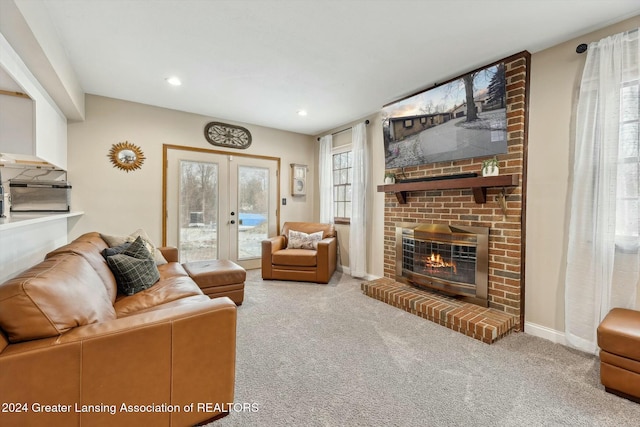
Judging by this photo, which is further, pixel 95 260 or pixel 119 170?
pixel 119 170

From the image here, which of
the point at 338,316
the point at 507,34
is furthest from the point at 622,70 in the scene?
the point at 338,316

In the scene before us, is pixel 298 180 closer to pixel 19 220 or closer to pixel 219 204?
pixel 219 204

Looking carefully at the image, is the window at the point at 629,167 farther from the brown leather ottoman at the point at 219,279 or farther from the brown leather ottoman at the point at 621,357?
the brown leather ottoman at the point at 219,279

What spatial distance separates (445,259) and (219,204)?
341 cm

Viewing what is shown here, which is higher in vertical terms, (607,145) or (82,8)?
(82,8)

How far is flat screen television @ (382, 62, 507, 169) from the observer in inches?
102

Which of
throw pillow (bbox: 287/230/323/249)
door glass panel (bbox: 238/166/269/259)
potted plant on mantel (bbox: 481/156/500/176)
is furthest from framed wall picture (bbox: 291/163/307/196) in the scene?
potted plant on mantel (bbox: 481/156/500/176)

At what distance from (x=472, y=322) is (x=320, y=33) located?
278 cm

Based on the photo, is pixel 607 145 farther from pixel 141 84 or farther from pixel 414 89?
pixel 141 84

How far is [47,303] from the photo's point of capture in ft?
3.73

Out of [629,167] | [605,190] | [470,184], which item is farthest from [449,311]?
[629,167]

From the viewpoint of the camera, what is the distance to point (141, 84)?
10.5ft

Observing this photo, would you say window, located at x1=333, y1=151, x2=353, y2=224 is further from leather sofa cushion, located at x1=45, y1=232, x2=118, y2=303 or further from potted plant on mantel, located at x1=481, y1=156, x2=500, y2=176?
leather sofa cushion, located at x1=45, y1=232, x2=118, y2=303

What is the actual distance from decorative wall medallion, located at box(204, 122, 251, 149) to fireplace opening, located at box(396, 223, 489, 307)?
9.62 feet
